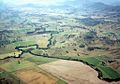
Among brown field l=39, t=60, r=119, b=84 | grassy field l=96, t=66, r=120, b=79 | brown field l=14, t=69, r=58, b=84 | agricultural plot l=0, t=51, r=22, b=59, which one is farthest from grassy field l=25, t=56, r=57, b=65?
grassy field l=96, t=66, r=120, b=79

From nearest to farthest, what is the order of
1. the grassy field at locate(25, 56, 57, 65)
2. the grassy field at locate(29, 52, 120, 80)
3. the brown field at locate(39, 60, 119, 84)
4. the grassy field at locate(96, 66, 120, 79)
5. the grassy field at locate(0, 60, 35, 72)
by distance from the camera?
1. the brown field at locate(39, 60, 119, 84)
2. the grassy field at locate(96, 66, 120, 79)
3. the grassy field at locate(29, 52, 120, 80)
4. the grassy field at locate(0, 60, 35, 72)
5. the grassy field at locate(25, 56, 57, 65)

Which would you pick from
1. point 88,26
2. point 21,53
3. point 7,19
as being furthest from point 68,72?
point 7,19

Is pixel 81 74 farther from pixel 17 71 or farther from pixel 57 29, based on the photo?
pixel 57 29

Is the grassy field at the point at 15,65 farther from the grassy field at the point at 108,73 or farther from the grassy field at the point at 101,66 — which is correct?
the grassy field at the point at 108,73

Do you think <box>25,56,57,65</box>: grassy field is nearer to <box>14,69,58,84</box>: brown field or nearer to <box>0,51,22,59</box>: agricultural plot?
<box>0,51,22,59</box>: agricultural plot

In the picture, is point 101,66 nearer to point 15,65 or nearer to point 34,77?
point 34,77

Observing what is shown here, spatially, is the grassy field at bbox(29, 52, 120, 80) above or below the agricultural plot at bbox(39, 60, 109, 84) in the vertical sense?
below

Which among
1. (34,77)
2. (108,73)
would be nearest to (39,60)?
(34,77)
